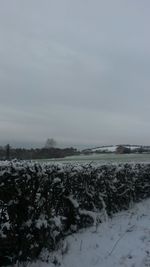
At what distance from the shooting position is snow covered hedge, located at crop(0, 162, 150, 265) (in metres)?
5.97

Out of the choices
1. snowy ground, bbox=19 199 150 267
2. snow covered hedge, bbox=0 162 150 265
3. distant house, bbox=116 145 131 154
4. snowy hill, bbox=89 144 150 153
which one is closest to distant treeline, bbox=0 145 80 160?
snowy hill, bbox=89 144 150 153

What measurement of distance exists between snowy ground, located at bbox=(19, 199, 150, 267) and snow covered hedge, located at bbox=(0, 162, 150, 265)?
255 mm

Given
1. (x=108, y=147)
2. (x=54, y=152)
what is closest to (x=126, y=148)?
(x=108, y=147)

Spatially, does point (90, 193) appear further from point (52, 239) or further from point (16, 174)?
point (16, 174)

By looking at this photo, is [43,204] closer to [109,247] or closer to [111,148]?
[109,247]

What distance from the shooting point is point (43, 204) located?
685 centimetres

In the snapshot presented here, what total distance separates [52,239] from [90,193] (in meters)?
2.84

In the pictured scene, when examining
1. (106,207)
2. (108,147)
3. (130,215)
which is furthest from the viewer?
(108,147)

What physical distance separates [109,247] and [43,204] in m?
1.75

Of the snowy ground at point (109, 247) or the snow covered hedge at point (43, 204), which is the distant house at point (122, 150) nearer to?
the snow covered hedge at point (43, 204)

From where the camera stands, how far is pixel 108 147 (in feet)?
132

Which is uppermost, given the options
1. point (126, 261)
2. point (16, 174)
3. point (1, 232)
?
point (16, 174)

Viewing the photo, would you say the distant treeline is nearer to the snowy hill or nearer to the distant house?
the snowy hill

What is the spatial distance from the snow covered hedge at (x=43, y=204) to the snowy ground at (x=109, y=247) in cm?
26
